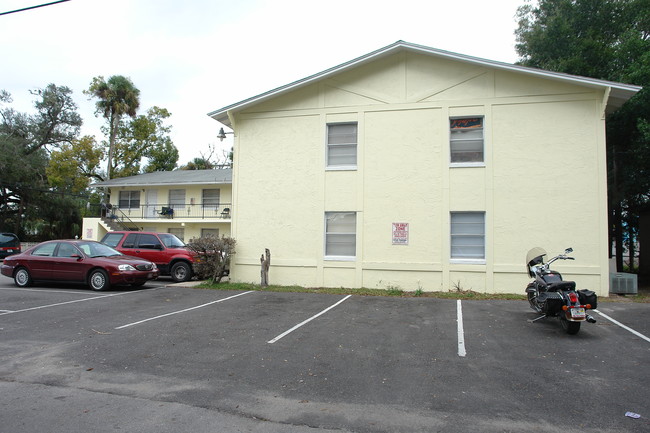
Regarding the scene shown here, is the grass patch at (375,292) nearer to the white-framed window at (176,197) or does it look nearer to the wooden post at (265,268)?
the wooden post at (265,268)

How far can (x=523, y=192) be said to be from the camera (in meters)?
12.1

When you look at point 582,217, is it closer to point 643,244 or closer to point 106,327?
point 643,244

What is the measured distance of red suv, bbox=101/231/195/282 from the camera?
15.6 m

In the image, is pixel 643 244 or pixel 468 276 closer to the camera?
pixel 468 276

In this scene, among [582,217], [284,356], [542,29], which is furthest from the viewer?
[542,29]

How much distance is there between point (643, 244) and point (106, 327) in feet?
70.6

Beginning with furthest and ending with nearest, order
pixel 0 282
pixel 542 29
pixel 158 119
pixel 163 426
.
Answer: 1. pixel 158 119
2. pixel 542 29
3. pixel 0 282
4. pixel 163 426

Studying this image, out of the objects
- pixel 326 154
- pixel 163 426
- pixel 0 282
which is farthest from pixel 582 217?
pixel 0 282

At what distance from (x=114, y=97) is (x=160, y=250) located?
26549 mm

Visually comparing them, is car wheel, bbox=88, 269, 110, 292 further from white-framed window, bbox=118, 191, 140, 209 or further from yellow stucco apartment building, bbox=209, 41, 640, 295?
white-framed window, bbox=118, 191, 140, 209

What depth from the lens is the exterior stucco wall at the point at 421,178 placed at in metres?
11.8

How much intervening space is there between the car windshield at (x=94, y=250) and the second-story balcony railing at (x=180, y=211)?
41.9ft

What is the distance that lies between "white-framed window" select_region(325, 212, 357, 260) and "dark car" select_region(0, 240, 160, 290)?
5691 mm

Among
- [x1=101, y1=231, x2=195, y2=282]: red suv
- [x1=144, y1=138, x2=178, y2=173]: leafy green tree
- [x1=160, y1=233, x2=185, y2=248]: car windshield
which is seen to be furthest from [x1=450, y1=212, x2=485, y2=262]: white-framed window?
[x1=144, y1=138, x2=178, y2=173]: leafy green tree
